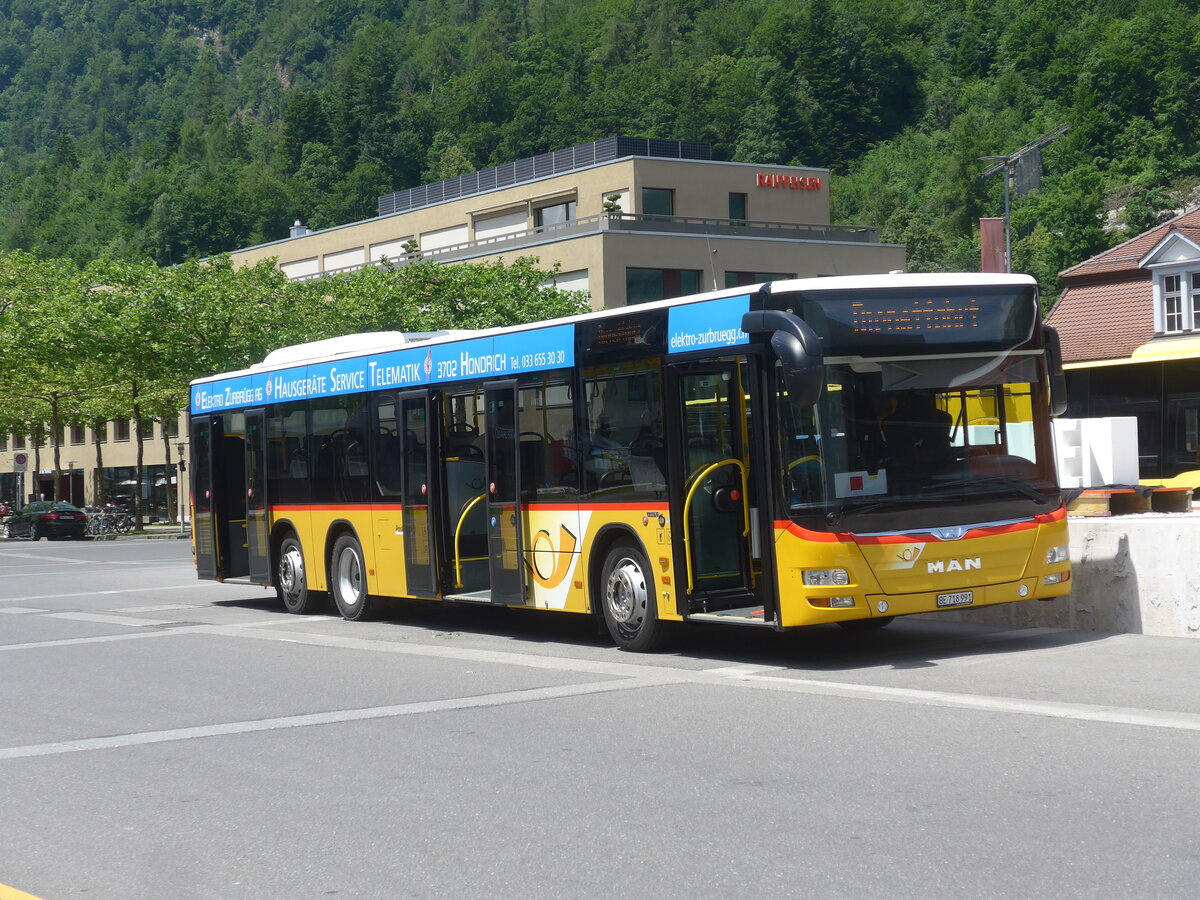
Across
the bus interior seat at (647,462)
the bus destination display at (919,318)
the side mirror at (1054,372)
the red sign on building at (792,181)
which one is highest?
the red sign on building at (792,181)

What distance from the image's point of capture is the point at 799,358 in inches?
415

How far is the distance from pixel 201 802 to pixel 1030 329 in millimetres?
7427

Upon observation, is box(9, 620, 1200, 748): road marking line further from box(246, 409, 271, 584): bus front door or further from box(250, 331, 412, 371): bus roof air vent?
box(246, 409, 271, 584): bus front door

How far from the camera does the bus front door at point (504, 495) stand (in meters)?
14.0

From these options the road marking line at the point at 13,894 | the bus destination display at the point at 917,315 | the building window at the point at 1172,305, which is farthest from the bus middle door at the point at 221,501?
the building window at the point at 1172,305

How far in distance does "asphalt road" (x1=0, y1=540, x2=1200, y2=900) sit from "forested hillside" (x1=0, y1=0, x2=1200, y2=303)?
279 feet

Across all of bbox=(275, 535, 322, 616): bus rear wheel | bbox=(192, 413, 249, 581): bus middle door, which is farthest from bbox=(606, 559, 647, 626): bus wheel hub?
bbox=(192, 413, 249, 581): bus middle door

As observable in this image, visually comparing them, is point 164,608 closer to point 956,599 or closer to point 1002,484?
point 956,599

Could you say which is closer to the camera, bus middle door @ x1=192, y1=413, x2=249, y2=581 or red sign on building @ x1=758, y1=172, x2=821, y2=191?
bus middle door @ x1=192, y1=413, x2=249, y2=581

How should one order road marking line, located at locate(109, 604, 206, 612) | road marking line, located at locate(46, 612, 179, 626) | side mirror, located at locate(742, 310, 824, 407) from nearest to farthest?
side mirror, located at locate(742, 310, 824, 407)
road marking line, located at locate(46, 612, 179, 626)
road marking line, located at locate(109, 604, 206, 612)

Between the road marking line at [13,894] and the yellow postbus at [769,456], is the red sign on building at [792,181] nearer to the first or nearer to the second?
the yellow postbus at [769,456]

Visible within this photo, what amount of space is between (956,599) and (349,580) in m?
8.18

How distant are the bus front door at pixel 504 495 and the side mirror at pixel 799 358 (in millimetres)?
3868

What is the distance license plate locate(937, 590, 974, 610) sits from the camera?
11.3 metres
